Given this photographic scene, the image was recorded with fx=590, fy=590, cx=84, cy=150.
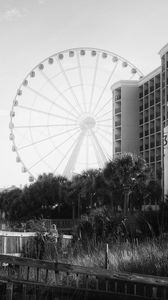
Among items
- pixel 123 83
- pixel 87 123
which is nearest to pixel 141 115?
pixel 123 83

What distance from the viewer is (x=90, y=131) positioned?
224 feet

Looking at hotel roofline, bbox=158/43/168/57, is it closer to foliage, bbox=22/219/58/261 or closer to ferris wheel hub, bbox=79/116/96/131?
ferris wheel hub, bbox=79/116/96/131

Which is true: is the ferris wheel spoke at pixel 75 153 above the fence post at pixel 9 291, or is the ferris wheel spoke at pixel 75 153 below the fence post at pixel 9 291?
above

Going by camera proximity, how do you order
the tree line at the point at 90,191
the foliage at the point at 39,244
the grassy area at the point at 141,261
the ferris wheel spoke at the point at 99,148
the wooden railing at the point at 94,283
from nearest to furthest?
the wooden railing at the point at 94,283, the grassy area at the point at 141,261, the foliage at the point at 39,244, the tree line at the point at 90,191, the ferris wheel spoke at the point at 99,148

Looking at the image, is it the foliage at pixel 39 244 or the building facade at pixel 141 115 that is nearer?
the foliage at pixel 39 244

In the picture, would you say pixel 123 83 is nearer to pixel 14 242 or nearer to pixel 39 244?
pixel 14 242

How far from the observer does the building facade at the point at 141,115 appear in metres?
106

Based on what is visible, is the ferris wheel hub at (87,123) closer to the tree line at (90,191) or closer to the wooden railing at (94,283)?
the tree line at (90,191)

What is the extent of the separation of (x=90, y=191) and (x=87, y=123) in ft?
36.6

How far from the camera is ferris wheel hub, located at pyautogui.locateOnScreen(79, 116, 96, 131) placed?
225ft

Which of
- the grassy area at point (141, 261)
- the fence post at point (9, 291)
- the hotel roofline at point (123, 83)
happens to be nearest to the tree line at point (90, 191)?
the hotel roofline at point (123, 83)

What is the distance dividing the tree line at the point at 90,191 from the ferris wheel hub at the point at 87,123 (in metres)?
6.14

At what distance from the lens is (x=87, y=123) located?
68.8 meters

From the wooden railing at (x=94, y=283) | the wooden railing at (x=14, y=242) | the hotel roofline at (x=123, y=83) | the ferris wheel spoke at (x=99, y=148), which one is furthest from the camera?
the hotel roofline at (x=123, y=83)
